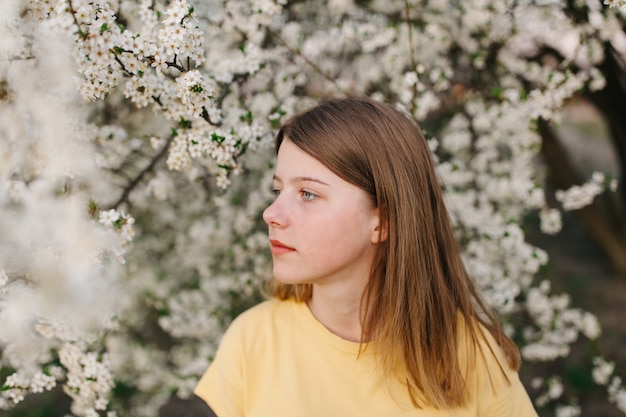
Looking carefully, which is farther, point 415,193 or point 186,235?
point 186,235

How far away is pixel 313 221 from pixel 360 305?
1.13 ft

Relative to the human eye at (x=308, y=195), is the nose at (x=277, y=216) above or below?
below

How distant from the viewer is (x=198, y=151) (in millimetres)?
1750

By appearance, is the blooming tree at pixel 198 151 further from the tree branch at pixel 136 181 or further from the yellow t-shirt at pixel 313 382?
the yellow t-shirt at pixel 313 382

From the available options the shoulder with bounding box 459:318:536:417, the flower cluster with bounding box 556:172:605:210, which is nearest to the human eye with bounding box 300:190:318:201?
the shoulder with bounding box 459:318:536:417

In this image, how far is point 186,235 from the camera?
3094mm

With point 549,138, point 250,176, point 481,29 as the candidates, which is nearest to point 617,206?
point 549,138

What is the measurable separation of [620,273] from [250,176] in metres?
3.00

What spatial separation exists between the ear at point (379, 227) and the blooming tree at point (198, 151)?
0.53m

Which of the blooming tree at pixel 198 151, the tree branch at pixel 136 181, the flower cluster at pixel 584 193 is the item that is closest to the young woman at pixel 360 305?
the blooming tree at pixel 198 151

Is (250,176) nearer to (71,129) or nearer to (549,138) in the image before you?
(71,129)

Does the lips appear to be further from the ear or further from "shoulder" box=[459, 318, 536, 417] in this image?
"shoulder" box=[459, 318, 536, 417]

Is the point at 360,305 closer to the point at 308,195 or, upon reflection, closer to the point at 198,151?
the point at 308,195

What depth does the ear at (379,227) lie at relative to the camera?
1.59 metres
